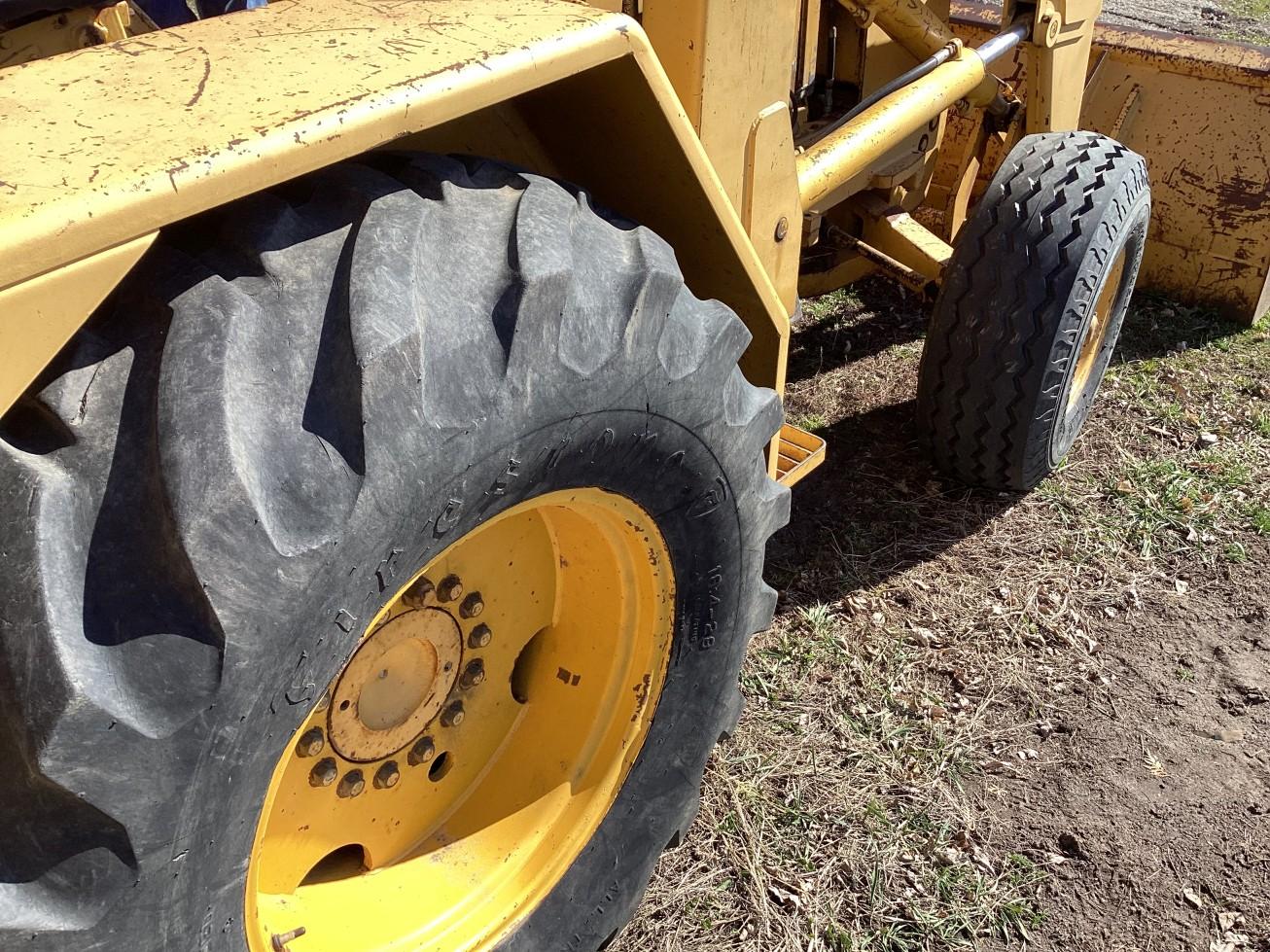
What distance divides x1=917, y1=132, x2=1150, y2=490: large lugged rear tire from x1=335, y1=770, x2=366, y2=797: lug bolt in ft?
6.17

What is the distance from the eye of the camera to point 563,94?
171cm

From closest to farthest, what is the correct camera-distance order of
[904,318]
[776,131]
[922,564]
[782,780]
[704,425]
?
1. [704,425]
2. [776,131]
3. [782,780]
4. [922,564]
5. [904,318]

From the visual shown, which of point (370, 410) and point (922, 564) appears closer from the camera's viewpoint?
point (370, 410)

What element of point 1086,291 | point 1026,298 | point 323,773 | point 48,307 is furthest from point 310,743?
point 1086,291

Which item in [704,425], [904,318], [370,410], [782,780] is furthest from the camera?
[904,318]

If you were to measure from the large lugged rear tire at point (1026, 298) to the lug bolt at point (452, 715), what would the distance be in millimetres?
1675

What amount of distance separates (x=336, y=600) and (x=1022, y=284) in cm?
209

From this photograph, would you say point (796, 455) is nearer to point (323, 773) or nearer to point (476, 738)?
point (476, 738)

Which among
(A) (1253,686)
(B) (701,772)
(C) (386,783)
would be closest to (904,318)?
(A) (1253,686)

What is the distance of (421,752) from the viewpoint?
1833mm

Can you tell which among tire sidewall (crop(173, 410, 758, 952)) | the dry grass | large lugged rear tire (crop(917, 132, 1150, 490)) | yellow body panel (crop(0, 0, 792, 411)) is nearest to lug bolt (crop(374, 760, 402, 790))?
tire sidewall (crop(173, 410, 758, 952))

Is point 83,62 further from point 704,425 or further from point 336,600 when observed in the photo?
point 704,425

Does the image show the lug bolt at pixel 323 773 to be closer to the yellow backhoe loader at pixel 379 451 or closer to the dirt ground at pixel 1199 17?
the yellow backhoe loader at pixel 379 451

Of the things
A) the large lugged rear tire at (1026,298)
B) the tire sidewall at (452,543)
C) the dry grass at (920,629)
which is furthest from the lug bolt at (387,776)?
the large lugged rear tire at (1026,298)
